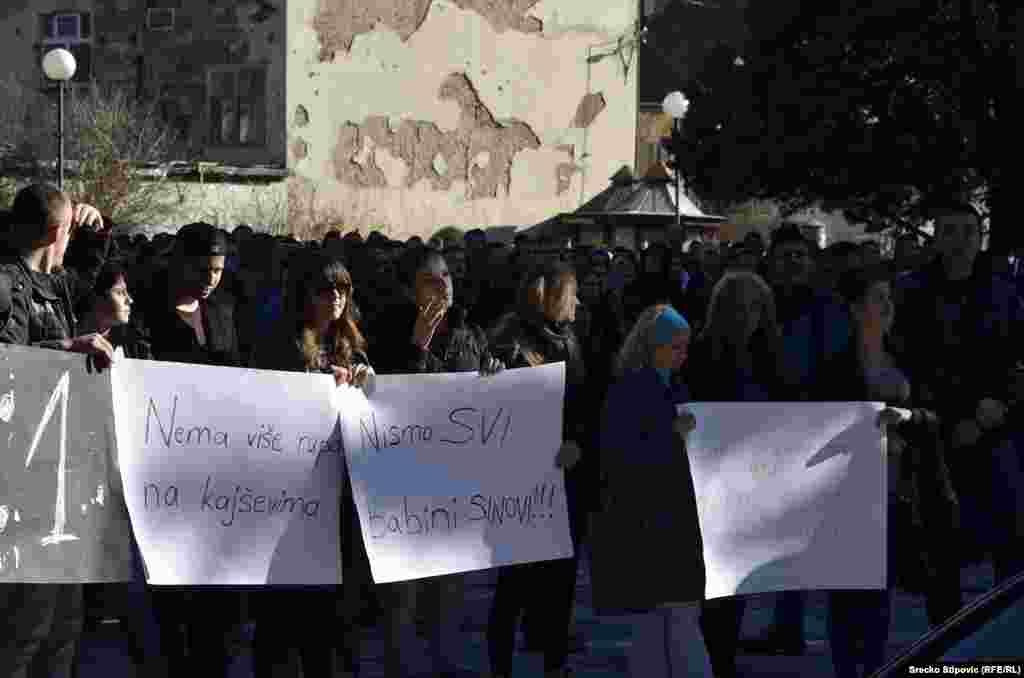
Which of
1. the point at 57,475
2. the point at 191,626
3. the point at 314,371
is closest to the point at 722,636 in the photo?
the point at 314,371

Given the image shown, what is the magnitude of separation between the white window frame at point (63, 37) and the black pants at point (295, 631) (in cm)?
2657

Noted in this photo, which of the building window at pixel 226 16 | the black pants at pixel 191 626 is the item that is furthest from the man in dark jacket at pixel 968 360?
the building window at pixel 226 16

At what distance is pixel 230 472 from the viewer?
653cm

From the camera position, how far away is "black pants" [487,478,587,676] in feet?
24.5

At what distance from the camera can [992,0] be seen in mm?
28578

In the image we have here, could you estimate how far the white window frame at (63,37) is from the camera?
104 ft

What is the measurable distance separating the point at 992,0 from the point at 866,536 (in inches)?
906

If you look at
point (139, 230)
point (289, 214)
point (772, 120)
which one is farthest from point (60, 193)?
point (772, 120)

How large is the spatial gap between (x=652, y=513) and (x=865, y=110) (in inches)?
988

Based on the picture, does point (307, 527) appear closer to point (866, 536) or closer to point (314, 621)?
point (314, 621)

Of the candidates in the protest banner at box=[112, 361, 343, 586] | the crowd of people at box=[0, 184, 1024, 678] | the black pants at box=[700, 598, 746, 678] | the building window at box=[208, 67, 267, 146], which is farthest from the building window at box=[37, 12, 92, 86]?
the protest banner at box=[112, 361, 343, 586]

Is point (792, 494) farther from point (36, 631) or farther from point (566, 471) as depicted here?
point (36, 631)

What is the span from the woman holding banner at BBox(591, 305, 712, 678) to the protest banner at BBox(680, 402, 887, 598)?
0.10 meters

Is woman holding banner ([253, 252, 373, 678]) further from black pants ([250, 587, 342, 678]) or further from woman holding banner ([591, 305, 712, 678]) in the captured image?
woman holding banner ([591, 305, 712, 678])
